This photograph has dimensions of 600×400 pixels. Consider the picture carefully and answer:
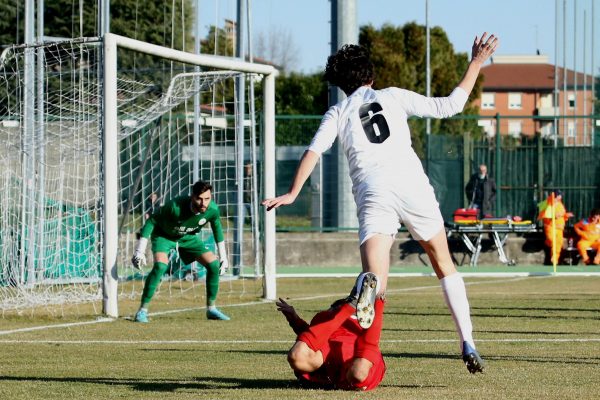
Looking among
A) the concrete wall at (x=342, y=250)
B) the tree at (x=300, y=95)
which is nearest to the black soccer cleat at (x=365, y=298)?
the concrete wall at (x=342, y=250)

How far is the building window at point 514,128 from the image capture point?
27656 mm

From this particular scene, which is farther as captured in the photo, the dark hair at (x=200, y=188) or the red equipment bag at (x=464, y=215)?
the red equipment bag at (x=464, y=215)

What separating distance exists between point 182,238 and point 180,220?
0.50 metres

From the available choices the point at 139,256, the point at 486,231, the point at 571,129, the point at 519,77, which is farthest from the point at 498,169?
the point at 519,77

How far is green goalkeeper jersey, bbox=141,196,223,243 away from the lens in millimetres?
14422

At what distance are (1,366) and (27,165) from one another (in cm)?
891

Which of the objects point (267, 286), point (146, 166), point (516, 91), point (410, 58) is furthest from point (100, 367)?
point (516, 91)

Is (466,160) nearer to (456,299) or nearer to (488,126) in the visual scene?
(488,126)

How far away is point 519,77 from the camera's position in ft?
397

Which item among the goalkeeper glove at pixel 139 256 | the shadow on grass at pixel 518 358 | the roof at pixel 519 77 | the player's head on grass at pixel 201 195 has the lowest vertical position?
the shadow on grass at pixel 518 358

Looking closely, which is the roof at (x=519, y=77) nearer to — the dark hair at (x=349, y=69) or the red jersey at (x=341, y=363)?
the dark hair at (x=349, y=69)

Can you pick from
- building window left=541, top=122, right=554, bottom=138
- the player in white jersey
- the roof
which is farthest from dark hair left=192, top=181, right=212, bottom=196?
the roof

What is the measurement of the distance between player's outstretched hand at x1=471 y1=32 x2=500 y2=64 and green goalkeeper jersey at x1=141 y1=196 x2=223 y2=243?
651cm

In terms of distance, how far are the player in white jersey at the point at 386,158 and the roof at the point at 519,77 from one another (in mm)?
109732
